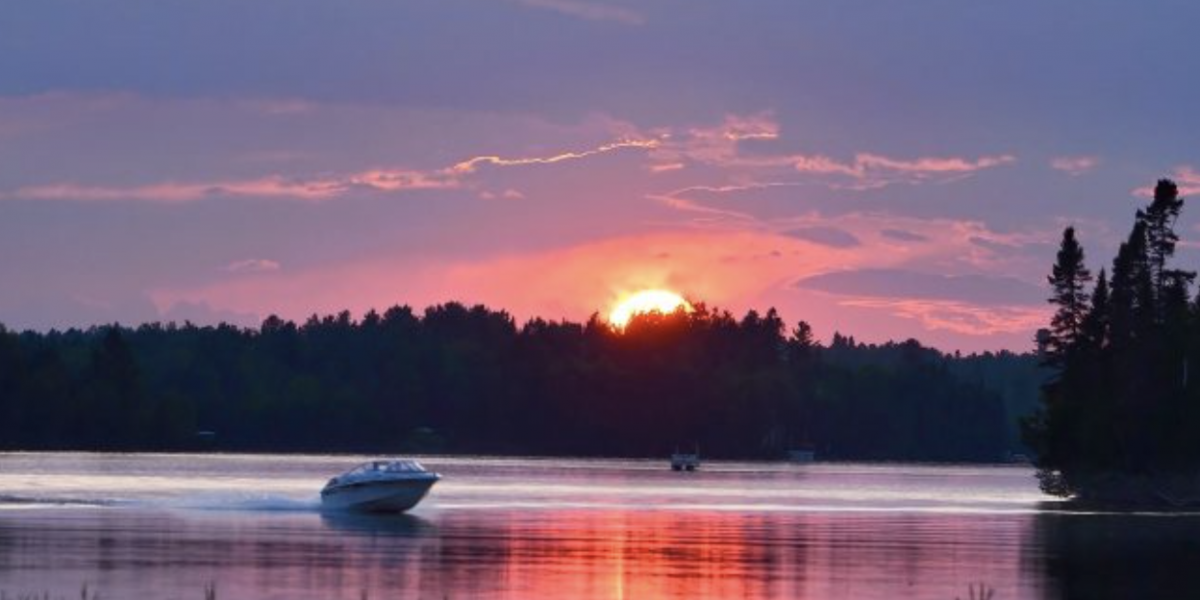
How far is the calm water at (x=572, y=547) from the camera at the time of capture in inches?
2393

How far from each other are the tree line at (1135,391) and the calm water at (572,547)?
16.8ft

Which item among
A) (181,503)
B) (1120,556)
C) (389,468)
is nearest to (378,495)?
(389,468)

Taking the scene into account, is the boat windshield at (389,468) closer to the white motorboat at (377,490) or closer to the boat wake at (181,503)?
the white motorboat at (377,490)

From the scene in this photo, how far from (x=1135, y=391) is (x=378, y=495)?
54388 mm

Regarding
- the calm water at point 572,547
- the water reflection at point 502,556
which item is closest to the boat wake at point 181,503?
the calm water at point 572,547

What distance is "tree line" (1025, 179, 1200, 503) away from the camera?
444 feet

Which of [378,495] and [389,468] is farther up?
[389,468]

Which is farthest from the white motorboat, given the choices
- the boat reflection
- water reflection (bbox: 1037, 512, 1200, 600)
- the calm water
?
water reflection (bbox: 1037, 512, 1200, 600)

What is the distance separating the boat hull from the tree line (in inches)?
1955

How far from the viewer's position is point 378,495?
102 meters

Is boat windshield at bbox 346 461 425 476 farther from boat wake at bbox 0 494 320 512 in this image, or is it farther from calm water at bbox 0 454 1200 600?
boat wake at bbox 0 494 320 512

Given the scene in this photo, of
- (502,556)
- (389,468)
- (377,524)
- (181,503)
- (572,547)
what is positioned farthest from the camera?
(181,503)

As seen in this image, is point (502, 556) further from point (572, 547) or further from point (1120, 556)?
point (1120, 556)

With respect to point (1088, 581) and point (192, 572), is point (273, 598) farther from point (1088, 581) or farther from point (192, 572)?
point (1088, 581)
